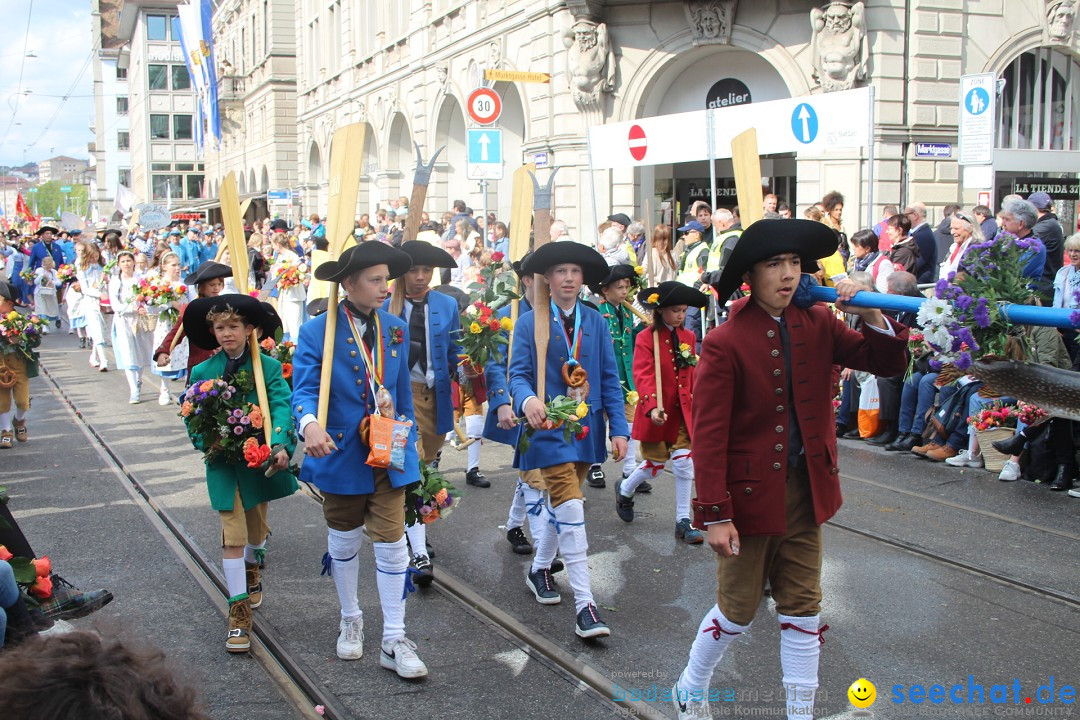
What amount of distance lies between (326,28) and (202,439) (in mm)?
36994

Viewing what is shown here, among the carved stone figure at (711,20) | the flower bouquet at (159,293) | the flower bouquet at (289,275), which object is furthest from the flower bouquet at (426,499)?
the carved stone figure at (711,20)

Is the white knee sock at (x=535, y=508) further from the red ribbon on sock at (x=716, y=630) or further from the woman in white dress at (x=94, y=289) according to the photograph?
the woman in white dress at (x=94, y=289)

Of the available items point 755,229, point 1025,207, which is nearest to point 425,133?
point 1025,207

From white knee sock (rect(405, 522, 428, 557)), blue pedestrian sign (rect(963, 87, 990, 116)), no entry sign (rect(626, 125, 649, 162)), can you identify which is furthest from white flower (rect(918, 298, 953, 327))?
no entry sign (rect(626, 125, 649, 162))

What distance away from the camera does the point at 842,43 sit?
16.8 metres

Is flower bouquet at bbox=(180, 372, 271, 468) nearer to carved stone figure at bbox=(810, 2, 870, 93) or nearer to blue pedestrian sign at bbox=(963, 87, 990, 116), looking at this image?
blue pedestrian sign at bbox=(963, 87, 990, 116)

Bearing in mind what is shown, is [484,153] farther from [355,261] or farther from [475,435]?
[355,261]

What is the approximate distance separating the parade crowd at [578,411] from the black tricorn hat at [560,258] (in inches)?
0.7

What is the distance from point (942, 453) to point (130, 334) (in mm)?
10225

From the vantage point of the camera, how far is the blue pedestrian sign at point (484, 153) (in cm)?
1434

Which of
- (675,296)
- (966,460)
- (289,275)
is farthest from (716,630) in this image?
(289,275)

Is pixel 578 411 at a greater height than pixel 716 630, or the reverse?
pixel 578 411

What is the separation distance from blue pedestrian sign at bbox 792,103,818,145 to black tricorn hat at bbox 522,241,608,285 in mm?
7038

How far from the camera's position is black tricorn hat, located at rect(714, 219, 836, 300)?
3648 millimetres
